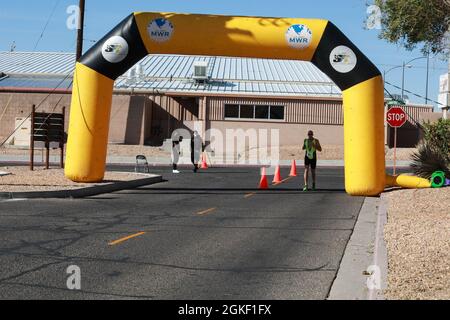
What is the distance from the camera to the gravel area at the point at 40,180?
17281mm

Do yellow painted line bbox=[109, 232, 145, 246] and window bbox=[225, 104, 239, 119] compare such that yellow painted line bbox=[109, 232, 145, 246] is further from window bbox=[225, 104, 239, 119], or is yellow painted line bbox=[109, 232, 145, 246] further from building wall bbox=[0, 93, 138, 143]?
window bbox=[225, 104, 239, 119]

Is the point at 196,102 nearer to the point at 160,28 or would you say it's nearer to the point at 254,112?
the point at 254,112

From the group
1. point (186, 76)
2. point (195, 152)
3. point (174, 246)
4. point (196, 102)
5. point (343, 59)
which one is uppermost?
point (186, 76)

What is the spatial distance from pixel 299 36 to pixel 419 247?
32.3ft

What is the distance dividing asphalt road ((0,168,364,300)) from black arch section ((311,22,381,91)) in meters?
3.08

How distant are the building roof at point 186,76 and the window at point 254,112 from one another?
1.05m

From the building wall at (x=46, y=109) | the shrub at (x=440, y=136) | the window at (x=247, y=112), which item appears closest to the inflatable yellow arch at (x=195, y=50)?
the shrub at (x=440, y=136)

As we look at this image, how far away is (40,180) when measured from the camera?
19.2 metres

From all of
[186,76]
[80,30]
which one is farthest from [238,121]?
[80,30]

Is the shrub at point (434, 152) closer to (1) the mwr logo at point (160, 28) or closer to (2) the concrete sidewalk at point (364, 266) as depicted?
(2) the concrete sidewalk at point (364, 266)

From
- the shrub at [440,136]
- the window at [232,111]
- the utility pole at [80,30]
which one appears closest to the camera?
the shrub at [440,136]

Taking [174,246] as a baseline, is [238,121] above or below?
above
